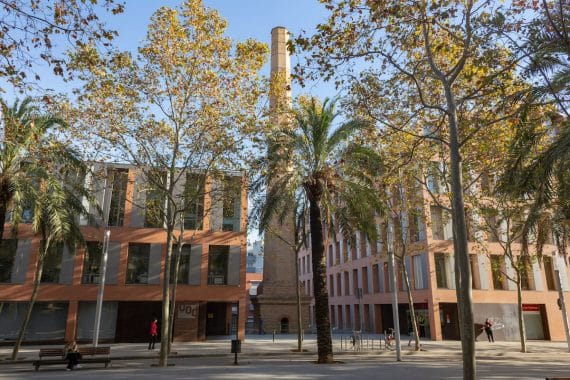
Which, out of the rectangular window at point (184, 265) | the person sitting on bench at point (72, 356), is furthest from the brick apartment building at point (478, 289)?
the person sitting on bench at point (72, 356)

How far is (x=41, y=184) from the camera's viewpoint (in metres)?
18.9

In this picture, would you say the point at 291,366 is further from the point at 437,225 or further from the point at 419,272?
the point at 437,225

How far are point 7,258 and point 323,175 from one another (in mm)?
20829

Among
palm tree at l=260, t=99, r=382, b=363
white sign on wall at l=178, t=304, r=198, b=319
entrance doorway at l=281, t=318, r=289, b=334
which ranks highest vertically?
palm tree at l=260, t=99, r=382, b=363

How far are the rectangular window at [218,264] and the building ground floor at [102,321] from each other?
1726 millimetres

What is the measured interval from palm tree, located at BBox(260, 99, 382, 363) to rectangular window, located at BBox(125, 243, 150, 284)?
13303mm

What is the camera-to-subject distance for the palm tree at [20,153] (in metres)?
15.7

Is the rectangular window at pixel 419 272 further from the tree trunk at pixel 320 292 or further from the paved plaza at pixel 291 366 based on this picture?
the tree trunk at pixel 320 292

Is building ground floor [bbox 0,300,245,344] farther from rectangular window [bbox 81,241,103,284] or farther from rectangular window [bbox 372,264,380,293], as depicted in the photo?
rectangular window [bbox 372,264,380,293]

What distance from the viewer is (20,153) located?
687 inches

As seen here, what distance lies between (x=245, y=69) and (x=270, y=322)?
23.4m

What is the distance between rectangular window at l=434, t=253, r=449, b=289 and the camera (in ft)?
107

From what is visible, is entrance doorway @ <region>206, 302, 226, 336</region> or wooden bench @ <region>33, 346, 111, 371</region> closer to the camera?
wooden bench @ <region>33, 346, 111, 371</region>

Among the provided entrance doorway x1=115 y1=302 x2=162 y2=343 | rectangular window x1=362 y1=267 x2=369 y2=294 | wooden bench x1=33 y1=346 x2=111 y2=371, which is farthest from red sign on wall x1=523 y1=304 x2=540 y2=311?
wooden bench x1=33 y1=346 x2=111 y2=371
